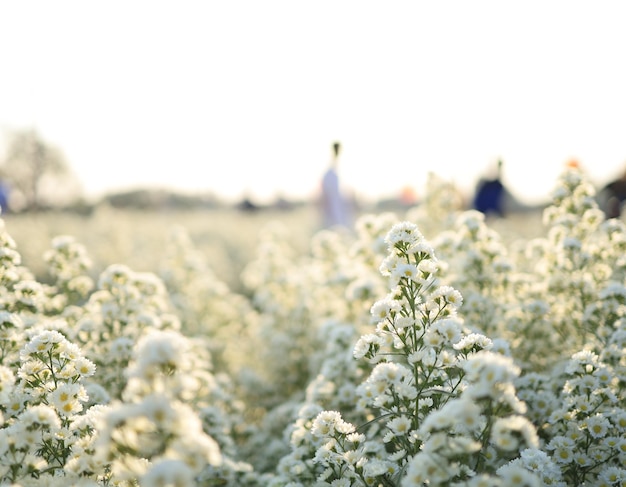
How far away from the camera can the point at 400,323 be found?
9.96 feet

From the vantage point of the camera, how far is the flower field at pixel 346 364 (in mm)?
2270

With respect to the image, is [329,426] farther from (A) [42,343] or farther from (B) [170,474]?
(A) [42,343]

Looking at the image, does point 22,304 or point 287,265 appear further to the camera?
point 287,265

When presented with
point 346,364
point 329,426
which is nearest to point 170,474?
point 329,426

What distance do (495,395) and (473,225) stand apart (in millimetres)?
3123

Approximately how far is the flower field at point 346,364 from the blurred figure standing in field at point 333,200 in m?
3.57

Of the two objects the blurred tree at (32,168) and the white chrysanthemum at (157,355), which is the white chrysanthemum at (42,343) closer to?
the white chrysanthemum at (157,355)

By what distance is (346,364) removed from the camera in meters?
4.71

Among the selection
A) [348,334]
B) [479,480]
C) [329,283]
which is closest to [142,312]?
[348,334]

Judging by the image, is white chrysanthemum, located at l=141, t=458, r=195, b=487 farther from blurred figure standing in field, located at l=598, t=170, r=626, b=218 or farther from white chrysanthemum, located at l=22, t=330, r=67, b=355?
blurred figure standing in field, located at l=598, t=170, r=626, b=218

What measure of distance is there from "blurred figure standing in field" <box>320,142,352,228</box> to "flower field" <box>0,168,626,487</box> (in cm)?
357

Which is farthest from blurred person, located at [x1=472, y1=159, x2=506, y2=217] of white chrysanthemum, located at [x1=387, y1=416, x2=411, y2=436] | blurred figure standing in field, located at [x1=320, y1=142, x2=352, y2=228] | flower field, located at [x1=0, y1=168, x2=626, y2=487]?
white chrysanthemum, located at [x1=387, y1=416, x2=411, y2=436]

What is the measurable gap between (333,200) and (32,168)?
41.5 metres

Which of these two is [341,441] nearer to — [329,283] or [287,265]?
[329,283]
